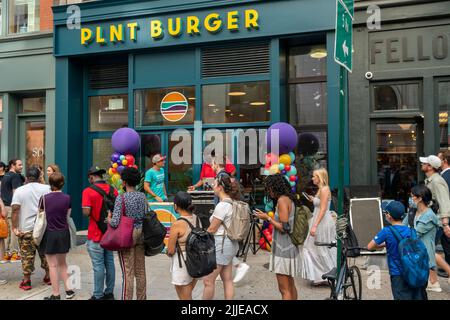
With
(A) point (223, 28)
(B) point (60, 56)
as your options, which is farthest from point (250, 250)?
(B) point (60, 56)

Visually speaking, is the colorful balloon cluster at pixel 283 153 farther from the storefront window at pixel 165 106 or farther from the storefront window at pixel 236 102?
the storefront window at pixel 165 106

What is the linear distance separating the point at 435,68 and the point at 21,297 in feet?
27.5

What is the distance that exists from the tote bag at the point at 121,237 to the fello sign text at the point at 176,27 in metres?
6.16

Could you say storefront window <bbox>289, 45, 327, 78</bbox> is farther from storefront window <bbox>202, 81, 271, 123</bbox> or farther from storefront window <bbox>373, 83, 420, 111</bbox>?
storefront window <bbox>373, 83, 420, 111</bbox>

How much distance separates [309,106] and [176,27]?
3668 millimetres

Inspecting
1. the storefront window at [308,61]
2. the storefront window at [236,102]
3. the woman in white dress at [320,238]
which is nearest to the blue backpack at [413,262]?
the woman in white dress at [320,238]

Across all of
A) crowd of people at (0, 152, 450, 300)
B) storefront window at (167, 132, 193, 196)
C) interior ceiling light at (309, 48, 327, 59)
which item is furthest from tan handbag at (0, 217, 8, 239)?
interior ceiling light at (309, 48, 327, 59)

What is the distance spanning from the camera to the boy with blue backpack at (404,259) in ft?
13.5

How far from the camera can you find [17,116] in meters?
12.0

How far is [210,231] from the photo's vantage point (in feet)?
15.9

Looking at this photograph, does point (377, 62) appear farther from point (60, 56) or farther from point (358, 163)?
point (60, 56)

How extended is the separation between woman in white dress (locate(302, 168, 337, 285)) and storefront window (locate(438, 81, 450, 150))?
A: 3.60m

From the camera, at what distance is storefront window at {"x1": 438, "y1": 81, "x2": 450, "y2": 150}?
8484 mm

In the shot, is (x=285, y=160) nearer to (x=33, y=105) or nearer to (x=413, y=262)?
(x=413, y=262)
